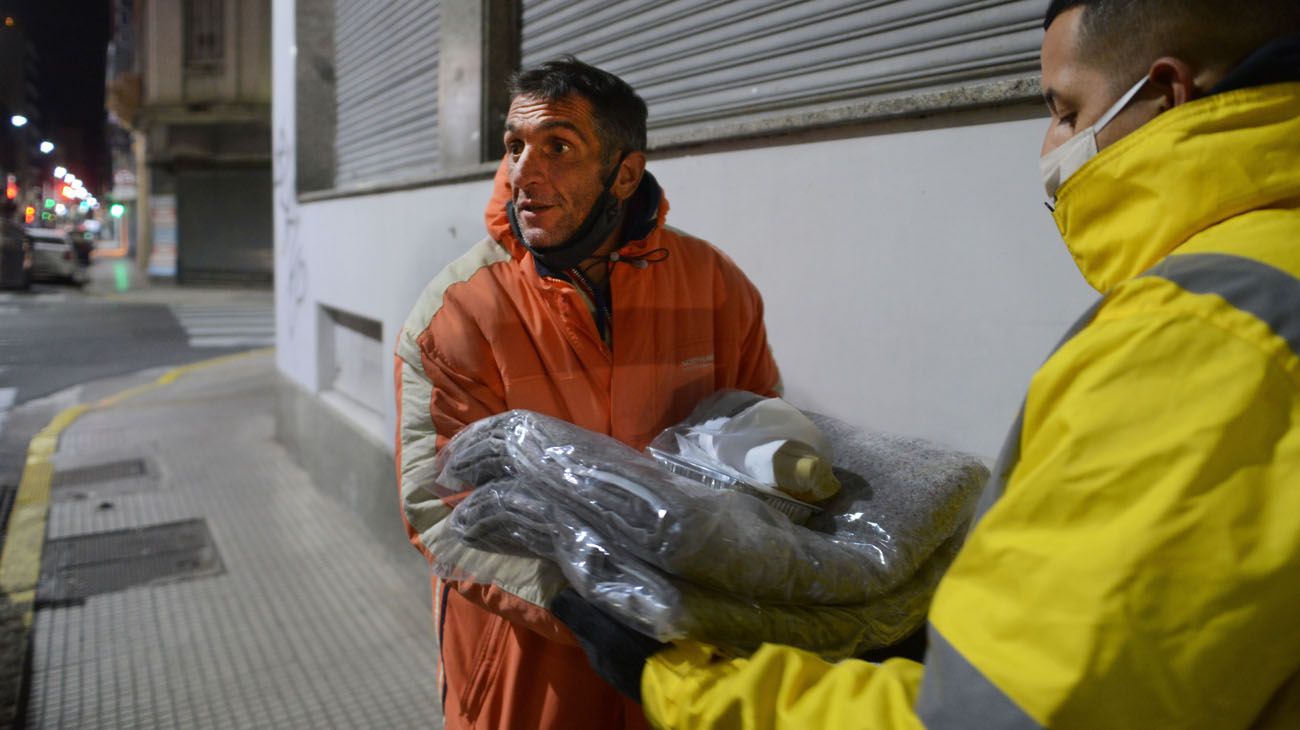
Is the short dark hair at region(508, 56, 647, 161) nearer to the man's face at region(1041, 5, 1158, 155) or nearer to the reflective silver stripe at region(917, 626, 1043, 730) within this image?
the man's face at region(1041, 5, 1158, 155)

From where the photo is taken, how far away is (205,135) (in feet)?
74.4

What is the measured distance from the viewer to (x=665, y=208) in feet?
6.41

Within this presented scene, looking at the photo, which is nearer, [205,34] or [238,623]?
[238,623]

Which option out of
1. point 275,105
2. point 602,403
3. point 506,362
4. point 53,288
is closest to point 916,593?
point 602,403

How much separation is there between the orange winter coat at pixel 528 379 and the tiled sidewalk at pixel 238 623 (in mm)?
1593

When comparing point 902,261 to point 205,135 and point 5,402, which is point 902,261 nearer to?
point 5,402

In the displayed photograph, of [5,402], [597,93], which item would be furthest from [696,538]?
[5,402]

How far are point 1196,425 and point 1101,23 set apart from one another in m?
0.50

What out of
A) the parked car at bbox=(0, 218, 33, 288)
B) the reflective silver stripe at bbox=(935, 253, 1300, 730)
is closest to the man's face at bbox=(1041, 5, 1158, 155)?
the reflective silver stripe at bbox=(935, 253, 1300, 730)

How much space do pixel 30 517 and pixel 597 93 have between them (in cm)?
496

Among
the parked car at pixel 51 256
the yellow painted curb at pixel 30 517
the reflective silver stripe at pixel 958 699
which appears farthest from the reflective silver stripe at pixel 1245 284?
the parked car at pixel 51 256

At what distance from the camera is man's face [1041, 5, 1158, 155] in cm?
95

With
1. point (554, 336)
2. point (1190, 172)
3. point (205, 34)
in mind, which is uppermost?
point (205, 34)

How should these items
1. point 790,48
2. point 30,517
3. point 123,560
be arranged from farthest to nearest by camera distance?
point 30,517, point 123,560, point 790,48
